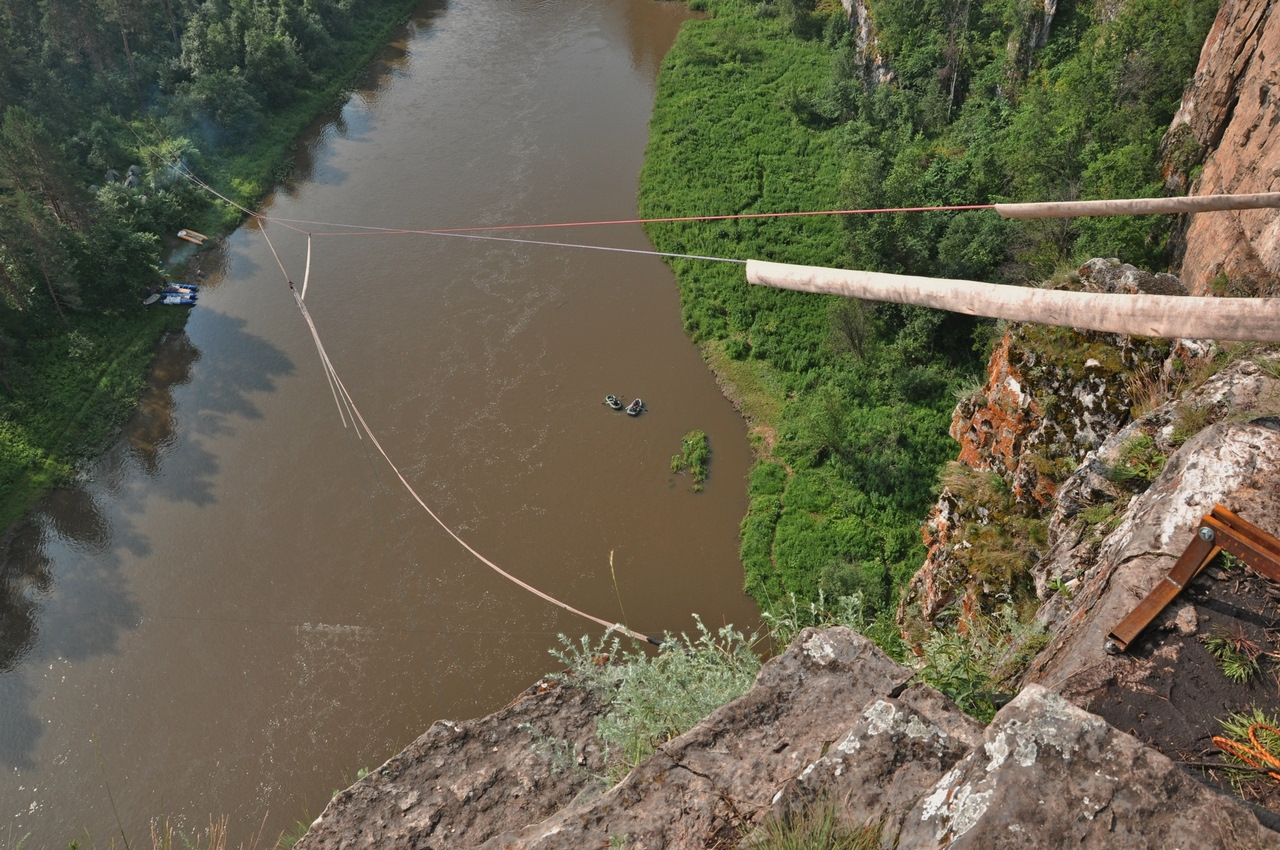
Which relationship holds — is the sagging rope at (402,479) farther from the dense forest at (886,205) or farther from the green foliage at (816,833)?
the green foliage at (816,833)

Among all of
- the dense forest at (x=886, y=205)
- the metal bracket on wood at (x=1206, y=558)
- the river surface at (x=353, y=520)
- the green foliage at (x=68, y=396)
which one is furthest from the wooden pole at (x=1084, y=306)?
the green foliage at (x=68, y=396)

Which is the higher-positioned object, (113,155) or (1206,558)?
(1206,558)

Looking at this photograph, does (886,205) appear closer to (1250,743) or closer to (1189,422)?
(1189,422)

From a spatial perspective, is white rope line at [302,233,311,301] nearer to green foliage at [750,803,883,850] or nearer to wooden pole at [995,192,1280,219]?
wooden pole at [995,192,1280,219]

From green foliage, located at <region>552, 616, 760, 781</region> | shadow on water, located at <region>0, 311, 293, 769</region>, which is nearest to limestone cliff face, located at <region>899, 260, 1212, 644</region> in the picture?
green foliage, located at <region>552, 616, 760, 781</region>

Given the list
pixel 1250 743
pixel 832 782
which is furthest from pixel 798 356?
pixel 832 782
